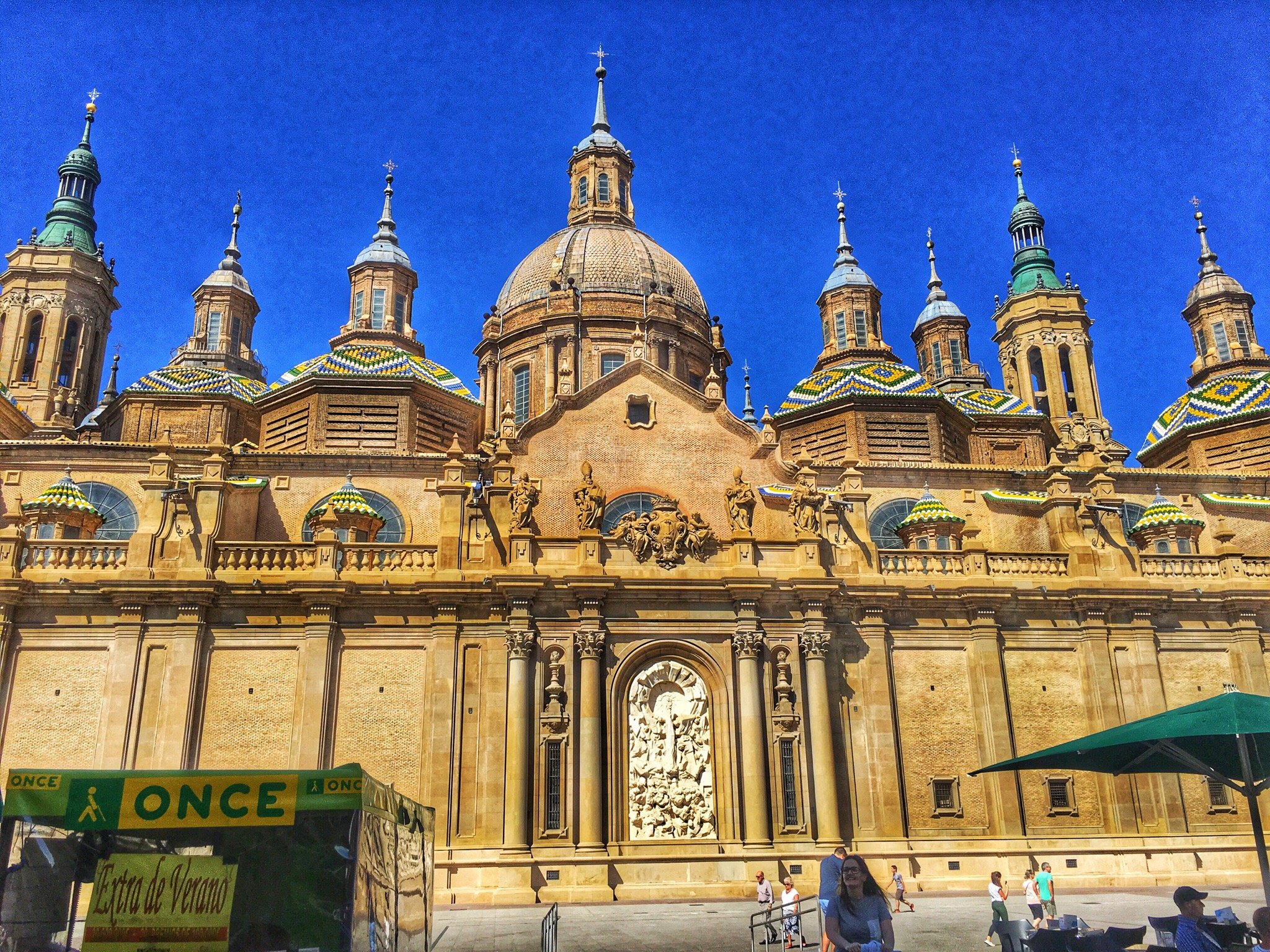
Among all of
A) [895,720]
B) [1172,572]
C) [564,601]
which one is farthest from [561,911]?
[1172,572]

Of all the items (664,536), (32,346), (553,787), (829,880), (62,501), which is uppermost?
(32,346)

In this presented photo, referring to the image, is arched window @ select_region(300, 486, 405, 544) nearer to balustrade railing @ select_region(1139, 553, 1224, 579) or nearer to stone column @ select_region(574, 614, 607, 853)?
stone column @ select_region(574, 614, 607, 853)

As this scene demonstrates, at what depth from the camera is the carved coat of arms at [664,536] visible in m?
33.2

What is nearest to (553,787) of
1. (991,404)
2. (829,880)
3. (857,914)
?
(829,880)

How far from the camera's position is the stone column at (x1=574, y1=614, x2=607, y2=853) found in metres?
30.0

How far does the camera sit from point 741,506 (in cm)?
3416

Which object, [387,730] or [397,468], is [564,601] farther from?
[397,468]

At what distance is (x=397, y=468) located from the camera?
1542 inches

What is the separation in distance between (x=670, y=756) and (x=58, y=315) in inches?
1536

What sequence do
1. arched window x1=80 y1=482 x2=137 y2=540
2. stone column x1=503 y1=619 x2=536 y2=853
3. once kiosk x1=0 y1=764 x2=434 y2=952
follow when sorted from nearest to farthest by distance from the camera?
once kiosk x1=0 y1=764 x2=434 y2=952 < stone column x1=503 y1=619 x2=536 y2=853 < arched window x1=80 y1=482 x2=137 y2=540

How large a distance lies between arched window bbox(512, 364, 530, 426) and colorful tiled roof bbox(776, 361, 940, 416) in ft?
36.9

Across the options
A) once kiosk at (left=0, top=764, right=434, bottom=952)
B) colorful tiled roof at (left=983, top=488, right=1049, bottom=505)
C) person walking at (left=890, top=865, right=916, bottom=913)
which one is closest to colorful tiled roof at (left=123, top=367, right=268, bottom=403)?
colorful tiled roof at (left=983, top=488, right=1049, bottom=505)

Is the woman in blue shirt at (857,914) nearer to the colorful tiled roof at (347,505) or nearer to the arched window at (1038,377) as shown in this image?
the colorful tiled roof at (347,505)

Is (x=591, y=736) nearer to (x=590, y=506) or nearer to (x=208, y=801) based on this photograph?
(x=590, y=506)
